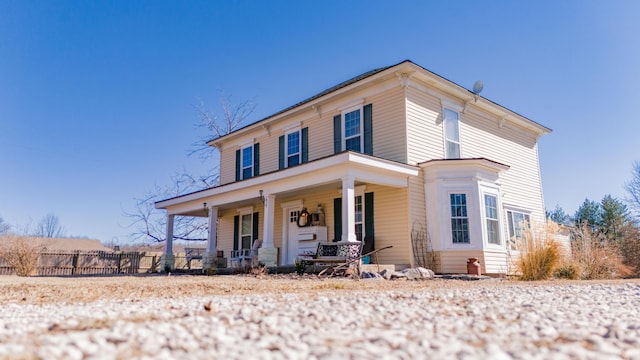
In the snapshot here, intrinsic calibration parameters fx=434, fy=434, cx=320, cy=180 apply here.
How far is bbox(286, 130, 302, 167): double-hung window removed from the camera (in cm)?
1471

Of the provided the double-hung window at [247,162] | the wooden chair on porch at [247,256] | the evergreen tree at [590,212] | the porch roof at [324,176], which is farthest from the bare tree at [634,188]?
the wooden chair on porch at [247,256]

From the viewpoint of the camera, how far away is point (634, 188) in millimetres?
28172

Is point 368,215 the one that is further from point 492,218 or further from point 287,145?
point 287,145

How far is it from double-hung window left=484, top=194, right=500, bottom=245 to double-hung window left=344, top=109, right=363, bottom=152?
12.6 feet

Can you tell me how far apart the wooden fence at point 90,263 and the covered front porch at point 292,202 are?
3178 mm

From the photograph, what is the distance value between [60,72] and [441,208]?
60.2ft

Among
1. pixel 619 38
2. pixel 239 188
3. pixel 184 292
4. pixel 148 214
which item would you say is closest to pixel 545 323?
pixel 184 292

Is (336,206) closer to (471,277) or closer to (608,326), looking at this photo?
(471,277)

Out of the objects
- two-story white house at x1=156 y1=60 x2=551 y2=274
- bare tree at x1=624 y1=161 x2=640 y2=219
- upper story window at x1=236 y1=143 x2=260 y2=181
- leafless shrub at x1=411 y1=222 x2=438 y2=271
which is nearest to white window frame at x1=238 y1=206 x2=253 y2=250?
two-story white house at x1=156 y1=60 x2=551 y2=274

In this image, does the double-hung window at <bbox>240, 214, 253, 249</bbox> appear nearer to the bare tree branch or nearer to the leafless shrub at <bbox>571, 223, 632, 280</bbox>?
the bare tree branch

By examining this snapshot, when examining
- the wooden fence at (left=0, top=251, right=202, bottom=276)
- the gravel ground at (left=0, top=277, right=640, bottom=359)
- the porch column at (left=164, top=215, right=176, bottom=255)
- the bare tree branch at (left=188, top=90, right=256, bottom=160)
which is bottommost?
the gravel ground at (left=0, top=277, right=640, bottom=359)

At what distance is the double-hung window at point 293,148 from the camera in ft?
48.3

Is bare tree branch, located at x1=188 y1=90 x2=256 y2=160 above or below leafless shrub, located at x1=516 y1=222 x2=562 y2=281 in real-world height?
above

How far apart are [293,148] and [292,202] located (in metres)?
1.89
